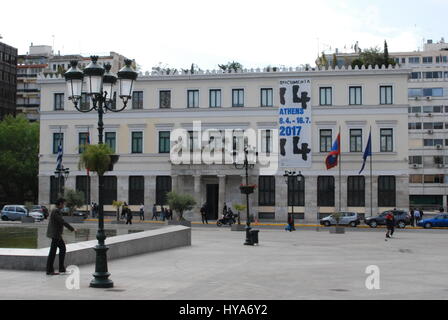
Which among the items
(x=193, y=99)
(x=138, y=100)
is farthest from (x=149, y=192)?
(x=193, y=99)

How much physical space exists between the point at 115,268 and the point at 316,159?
127 ft

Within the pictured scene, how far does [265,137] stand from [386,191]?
1107 centimetres

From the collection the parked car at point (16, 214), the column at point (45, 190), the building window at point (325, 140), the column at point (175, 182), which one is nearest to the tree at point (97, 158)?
the parked car at point (16, 214)

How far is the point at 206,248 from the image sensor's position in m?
25.9

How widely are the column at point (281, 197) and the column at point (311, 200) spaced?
5.80ft

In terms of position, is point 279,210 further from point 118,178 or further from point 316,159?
point 118,178

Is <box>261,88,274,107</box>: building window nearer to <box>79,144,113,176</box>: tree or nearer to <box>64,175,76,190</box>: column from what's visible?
<box>64,175,76,190</box>: column

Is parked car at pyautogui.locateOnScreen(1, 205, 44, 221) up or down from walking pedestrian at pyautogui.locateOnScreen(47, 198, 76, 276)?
down

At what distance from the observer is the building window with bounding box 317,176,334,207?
178 feet

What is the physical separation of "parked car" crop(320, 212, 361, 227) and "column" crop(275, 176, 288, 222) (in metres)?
5.35

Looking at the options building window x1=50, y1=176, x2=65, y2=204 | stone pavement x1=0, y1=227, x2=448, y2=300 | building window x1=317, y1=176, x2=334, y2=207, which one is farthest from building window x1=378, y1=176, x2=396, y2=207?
stone pavement x1=0, y1=227, x2=448, y2=300

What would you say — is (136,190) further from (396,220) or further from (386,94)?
(386,94)

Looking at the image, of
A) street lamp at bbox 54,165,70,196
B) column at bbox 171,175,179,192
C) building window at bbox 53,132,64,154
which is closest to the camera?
street lamp at bbox 54,165,70,196

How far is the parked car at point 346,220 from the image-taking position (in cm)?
4934
